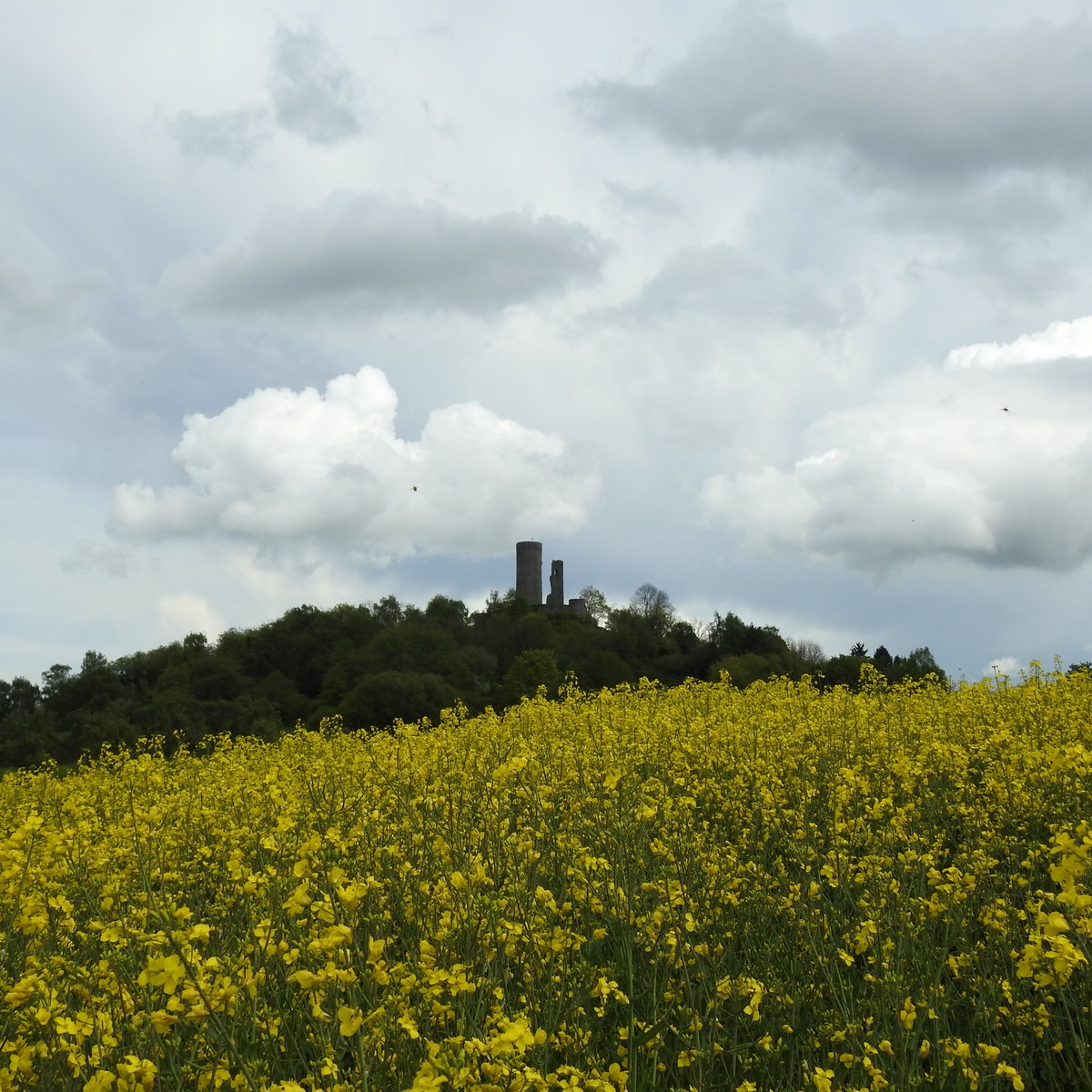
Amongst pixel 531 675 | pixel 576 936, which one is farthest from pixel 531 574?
pixel 576 936

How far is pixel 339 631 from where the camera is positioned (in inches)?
2265

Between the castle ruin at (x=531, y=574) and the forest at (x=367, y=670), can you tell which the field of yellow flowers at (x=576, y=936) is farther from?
the castle ruin at (x=531, y=574)

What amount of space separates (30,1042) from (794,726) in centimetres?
777

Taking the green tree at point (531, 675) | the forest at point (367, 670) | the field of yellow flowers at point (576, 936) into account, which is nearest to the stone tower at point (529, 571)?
the forest at point (367, 670)

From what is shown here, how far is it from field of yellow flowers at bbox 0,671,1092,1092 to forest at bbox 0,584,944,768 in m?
21.3

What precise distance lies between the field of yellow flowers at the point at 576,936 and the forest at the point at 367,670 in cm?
2133

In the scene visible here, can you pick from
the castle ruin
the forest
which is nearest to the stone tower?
the castle ruin

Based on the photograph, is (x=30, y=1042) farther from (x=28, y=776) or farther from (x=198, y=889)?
(x=28, y=776)

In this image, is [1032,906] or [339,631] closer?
[1032,906]

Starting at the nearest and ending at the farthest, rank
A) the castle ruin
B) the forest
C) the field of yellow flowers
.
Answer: the field of yellow flowers → the forest → the castle ruin

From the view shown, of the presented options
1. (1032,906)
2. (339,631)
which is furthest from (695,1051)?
(339,631)

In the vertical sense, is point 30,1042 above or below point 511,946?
below

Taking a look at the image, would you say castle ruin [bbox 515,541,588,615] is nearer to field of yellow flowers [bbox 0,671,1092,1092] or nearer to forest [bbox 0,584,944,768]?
forest [bbox 0,584,944,768]

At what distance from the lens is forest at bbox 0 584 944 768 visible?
3575 centimetres
